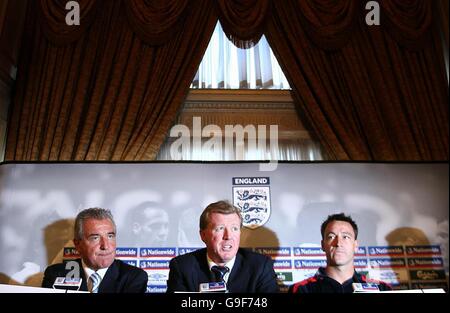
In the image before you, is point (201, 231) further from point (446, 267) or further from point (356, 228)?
point (446, 267)

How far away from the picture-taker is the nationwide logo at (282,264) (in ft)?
9.84

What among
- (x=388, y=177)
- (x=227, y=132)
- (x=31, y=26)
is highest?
(x=31, y=26)

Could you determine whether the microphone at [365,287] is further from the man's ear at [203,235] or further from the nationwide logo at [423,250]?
the man's ear at [203,235]

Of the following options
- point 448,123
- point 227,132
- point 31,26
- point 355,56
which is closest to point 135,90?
point 227,132

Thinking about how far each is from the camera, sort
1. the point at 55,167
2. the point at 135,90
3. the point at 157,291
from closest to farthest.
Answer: the point at 157,291 → the point at 55,167 → the point at 135,90

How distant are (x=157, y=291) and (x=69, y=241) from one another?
26.8 inches

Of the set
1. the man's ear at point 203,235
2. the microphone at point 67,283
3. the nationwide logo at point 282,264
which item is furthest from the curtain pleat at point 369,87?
the microphone at point 67,283

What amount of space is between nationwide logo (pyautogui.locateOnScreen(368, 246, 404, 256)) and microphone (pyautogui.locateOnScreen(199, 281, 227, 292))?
1.02 metres

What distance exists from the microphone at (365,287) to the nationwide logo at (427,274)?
12.0 inches

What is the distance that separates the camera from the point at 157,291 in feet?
9.59

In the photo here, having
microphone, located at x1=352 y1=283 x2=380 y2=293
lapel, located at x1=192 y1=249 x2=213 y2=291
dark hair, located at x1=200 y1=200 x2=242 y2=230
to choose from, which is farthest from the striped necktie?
microphone, located at x1=352 y1=283 x2=380 y2=293

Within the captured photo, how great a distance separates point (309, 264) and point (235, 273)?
A: 1.66ft

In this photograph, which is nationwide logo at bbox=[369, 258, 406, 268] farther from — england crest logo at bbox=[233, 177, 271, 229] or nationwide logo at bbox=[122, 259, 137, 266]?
nationwide logo at bbox=[122, 259, 137, 266]

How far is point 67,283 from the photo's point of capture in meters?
2.89
